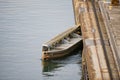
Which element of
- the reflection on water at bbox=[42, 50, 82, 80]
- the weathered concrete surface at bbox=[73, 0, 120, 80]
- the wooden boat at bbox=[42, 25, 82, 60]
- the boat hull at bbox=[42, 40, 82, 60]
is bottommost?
the reflection on water at bbox=[42, 50, 82, 80]

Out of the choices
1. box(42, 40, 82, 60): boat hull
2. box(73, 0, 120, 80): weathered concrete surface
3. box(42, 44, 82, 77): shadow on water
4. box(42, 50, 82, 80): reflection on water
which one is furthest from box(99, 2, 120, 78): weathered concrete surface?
box(42, 44, 82, 77): shadow on water

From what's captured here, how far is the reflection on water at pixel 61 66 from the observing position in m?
32.8

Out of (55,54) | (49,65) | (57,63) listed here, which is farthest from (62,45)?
(49,65)

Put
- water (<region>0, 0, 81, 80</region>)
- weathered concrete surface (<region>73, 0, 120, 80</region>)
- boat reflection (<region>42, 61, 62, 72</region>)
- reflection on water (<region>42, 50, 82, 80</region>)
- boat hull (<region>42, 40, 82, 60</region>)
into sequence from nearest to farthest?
1. weathered concrete surface (<region>73, 0, 120, 80</region>)
2. reflection on water (<region>42, 50, 82, 80</region>)
3. water (<region>0, 0, 81, 80</region>)
4. boat reflection (<region>42, 61, 62, 72</region>)
5. boat hull (<region>42, 40, 82, 60</region>)

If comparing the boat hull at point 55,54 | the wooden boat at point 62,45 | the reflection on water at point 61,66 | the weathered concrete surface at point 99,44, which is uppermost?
the weathered concrete surface at point 99,44

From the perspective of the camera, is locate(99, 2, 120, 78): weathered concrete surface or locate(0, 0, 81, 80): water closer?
locate(99, 2, 120, 78): weathered concrete surface

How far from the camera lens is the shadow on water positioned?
33.9 meters

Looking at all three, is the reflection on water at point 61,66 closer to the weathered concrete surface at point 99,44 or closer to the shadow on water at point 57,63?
the shadow on water at point 57,63

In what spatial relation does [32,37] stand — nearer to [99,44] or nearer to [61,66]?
[61,66]

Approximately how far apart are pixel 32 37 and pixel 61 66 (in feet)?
34.7

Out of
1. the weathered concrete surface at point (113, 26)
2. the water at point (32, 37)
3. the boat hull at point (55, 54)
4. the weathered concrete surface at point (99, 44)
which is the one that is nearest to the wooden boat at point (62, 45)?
the boat hull at point (55, 54)

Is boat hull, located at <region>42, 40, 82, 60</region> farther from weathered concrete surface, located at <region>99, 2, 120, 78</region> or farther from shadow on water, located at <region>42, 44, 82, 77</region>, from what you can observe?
weathered concrete surface, located at <region>99, 2, 120, 78</region>

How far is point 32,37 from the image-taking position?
44.6 metres

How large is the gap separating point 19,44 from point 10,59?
529cm
